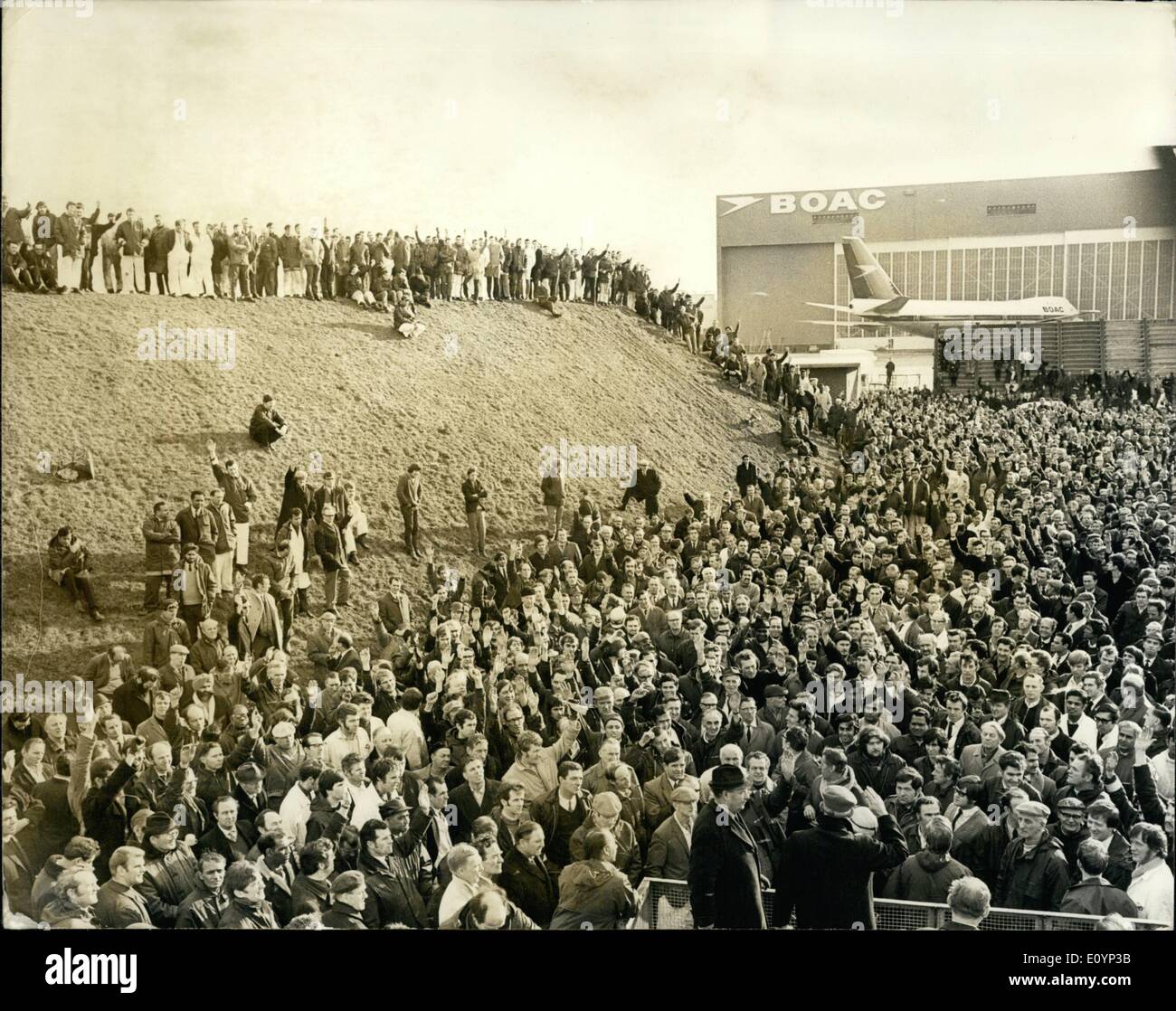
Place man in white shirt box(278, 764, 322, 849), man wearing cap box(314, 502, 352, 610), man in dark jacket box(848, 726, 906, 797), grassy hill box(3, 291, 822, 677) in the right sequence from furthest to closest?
1. man wearing cap box(314, 502, 352, 610)
2. grassy hill box(3, 291, 822, 677)
3. man in dark jacket box(848, 726, 906, 797)
4. man in white shirt box(278, 764, 322, 849)

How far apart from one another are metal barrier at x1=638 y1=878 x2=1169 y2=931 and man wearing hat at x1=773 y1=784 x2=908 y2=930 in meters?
0.13

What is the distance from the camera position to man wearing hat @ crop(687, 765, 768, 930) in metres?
7.04

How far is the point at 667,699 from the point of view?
24.5 feet

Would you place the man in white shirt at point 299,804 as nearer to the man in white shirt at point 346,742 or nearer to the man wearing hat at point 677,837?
the man in white shirt at point 346,742

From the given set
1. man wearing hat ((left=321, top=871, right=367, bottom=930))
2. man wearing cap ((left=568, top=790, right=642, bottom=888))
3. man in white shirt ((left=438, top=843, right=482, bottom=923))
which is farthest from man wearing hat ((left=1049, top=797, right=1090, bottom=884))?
man wearing hat ((left=321, top=871, right=367, bottom=930))

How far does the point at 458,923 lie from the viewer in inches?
284

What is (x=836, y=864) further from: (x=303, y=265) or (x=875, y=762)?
(x=303, y=265)

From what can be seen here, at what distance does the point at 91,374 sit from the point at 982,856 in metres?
6.65

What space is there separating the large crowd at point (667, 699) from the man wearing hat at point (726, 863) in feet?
0.09

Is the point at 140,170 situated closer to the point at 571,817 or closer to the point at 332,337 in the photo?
the point at 332,337

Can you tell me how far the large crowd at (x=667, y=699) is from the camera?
7133mm

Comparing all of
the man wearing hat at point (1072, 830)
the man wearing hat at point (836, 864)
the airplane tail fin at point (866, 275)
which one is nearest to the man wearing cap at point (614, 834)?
the man wearing hat at point (836, 864)

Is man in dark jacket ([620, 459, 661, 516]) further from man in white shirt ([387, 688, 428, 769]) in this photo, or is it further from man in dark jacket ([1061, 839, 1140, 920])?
man in dark jacket ([1061, 839, 1140, 920])
